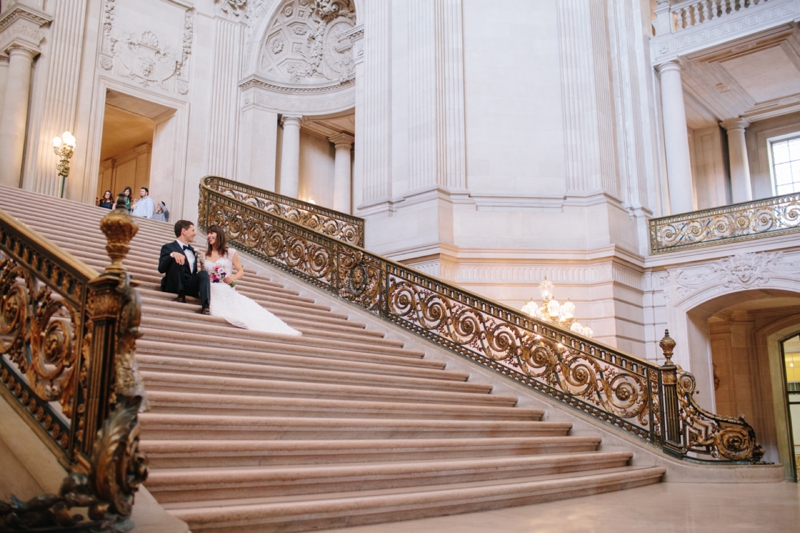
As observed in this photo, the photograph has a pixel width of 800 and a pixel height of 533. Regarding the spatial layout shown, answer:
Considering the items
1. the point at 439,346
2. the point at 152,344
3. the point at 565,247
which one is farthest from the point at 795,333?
the point at 152,344

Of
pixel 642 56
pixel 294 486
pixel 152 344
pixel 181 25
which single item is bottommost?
pixel 294 486

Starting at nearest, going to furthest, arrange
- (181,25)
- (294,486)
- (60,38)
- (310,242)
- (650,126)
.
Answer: (294,486)
(310,242)
(650,126)
(60,38)
(181,25)

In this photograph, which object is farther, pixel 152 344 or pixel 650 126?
pixel 650 126

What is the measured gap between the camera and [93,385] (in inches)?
124

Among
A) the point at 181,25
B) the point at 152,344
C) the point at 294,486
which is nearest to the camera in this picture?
the point at 294,486

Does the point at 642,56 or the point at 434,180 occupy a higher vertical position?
the point at 642,56

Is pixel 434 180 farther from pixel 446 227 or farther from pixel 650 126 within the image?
pixel 650 126

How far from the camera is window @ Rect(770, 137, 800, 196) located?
63.0ft

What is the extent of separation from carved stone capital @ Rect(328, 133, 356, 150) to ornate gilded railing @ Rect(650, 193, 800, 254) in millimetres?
9670

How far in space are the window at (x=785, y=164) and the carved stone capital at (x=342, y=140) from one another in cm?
1166

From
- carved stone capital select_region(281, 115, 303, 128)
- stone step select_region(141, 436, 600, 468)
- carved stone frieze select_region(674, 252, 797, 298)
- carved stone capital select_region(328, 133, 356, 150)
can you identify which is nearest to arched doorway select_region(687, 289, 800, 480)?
carved stone frieze select_region(674, 252, 797, 298)

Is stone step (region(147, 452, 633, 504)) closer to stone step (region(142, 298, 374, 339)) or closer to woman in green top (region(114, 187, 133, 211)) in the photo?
woman in green top (region(114, 187, 133, 211))

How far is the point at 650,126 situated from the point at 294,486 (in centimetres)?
1284

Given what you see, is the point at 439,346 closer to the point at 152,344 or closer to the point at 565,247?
the point at 152,344
